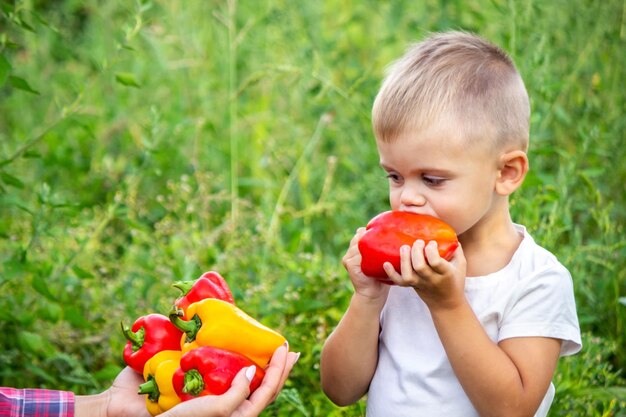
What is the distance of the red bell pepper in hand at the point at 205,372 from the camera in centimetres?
221

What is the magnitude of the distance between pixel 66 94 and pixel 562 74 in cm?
316

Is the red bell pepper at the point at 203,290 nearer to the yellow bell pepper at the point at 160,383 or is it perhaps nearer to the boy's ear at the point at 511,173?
the yellow bell pepper at the point at 160,383

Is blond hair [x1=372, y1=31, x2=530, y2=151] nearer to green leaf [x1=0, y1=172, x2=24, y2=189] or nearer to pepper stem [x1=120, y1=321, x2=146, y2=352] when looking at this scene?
pepper stem [x1=120, y1=321, x2=146, y2=352]

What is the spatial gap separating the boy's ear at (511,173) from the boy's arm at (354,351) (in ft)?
1.31

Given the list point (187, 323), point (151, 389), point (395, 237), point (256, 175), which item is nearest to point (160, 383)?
point (151, 389)

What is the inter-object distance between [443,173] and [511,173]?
0.66ft

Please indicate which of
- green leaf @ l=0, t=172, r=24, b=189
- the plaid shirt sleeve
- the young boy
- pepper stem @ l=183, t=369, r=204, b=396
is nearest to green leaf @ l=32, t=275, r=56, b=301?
green leaf @ l=0, t=172, r=24, b=189

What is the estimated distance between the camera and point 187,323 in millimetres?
2303

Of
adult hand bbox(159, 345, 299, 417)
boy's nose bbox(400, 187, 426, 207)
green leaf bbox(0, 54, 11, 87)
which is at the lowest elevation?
adult hand bbox(159, 345, 299, 417)

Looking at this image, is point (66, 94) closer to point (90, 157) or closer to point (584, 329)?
point (90, 157)

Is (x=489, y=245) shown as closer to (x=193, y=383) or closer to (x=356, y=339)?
(x=356, y=339)

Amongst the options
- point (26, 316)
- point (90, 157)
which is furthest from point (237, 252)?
point (90, 157)

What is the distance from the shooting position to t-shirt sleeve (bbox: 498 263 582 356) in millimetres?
2148

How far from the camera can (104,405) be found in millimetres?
2547
